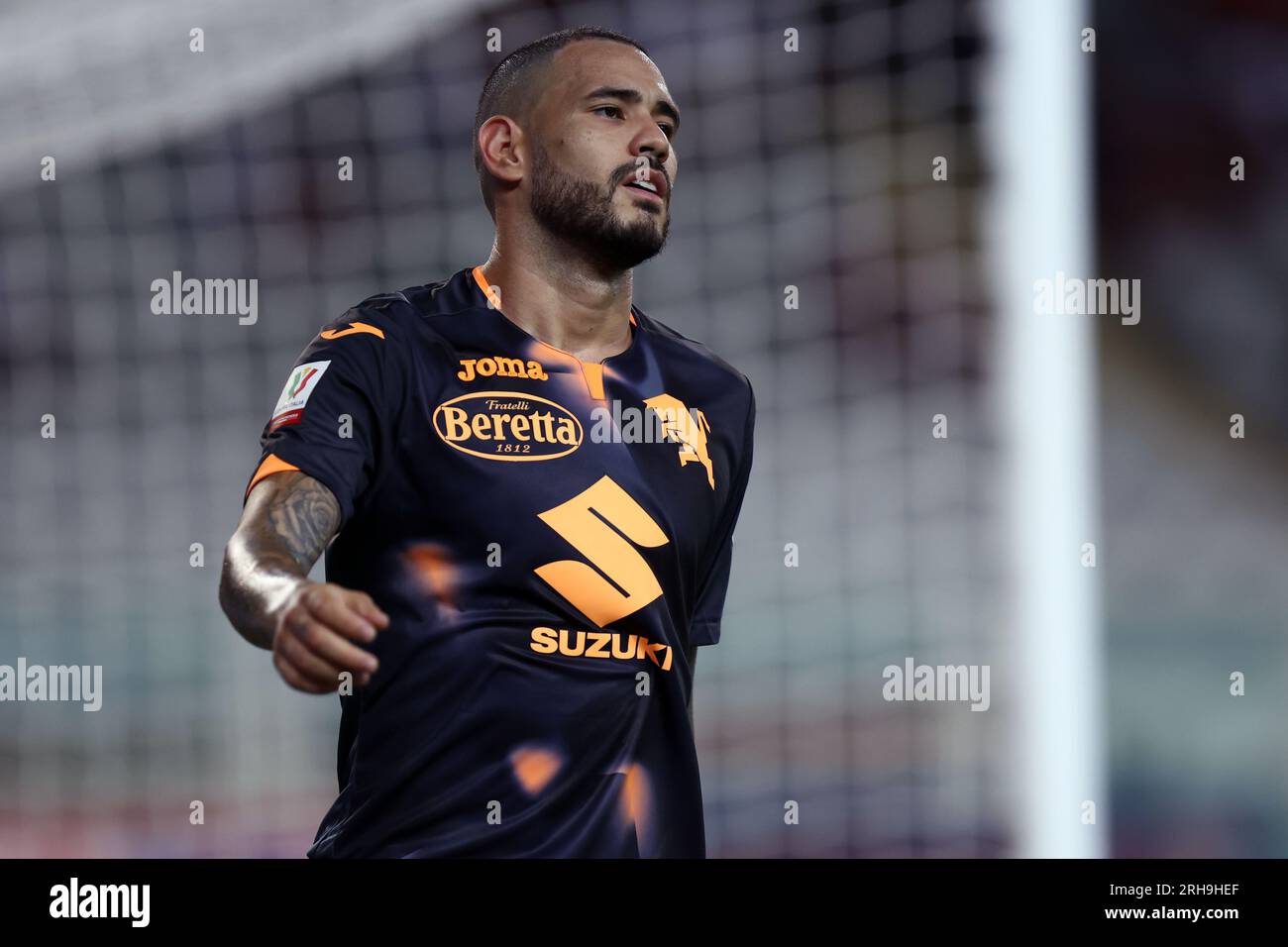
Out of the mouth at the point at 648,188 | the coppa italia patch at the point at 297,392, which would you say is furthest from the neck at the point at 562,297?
the coppa italia patch at the point at 297,392

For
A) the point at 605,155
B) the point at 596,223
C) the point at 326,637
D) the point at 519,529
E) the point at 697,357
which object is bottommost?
the point at 326,637

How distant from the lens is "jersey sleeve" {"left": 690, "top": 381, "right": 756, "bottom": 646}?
2.19 metres

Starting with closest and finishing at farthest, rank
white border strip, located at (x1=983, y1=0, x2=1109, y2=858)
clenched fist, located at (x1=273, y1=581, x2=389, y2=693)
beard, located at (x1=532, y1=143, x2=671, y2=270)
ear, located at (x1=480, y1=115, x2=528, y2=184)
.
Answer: clenched fist, located at (x1=273, y1=581, x2=389, y2=693)
beard, located at (x1=532, y1=143, x2=671, y2=270)
ear, located at (x1=480, y1=115, x2=528, y2=184)
white border strip, located at (x1=983, y1=0, x2=1109, y2=858)

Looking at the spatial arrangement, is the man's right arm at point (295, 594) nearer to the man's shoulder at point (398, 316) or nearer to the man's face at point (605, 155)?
the man's shoulder at point (398, 316)

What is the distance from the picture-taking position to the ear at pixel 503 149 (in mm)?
2129

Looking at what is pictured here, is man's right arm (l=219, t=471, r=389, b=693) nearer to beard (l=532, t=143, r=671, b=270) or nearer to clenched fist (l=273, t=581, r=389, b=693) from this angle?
clenched fist (l=273, t=581, r=389, b=693)

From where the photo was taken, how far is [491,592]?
5.91 ft

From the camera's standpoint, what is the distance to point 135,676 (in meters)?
3.90

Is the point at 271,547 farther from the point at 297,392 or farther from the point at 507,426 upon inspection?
the point at 507,426

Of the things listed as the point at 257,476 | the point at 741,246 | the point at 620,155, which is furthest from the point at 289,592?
the point at 741,246

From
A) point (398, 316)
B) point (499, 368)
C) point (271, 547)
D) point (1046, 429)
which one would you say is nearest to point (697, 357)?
point (499, 368)

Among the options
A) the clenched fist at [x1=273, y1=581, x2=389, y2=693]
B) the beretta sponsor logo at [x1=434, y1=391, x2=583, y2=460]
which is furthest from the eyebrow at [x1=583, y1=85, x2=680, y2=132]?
the clenched fist at [x1=273, y1=581, x2=389, y2=693]

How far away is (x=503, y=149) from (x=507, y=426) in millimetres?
527

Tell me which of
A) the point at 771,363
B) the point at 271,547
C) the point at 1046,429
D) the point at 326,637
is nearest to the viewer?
the point at 326,637
